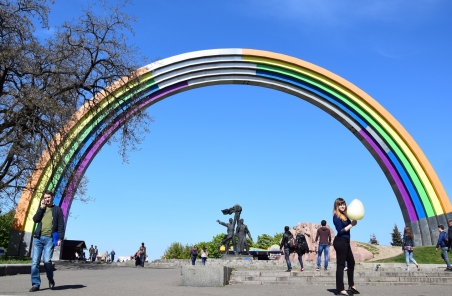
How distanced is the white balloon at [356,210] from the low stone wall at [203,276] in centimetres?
318

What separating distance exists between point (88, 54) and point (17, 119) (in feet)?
12.5

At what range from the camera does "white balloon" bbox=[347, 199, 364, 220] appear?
7.07 meters

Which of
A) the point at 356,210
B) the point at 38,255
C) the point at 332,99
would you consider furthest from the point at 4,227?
the point at 356,210

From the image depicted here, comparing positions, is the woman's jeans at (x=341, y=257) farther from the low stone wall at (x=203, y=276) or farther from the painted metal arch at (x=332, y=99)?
the painted metal arch at (x=332, y=99)

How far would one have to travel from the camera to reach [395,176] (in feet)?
94.1

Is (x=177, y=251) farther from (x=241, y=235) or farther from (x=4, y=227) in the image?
(x=241, y=235)

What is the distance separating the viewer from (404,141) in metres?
28.6

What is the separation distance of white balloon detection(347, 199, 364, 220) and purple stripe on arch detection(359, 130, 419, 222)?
2262 cm

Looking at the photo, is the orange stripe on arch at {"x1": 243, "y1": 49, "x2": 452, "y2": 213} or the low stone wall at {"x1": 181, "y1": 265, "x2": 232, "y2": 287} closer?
the low stone wall at {"x1": 181, "y1": 265, "x2": 232, "y2": 287}

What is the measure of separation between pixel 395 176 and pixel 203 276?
21.8m

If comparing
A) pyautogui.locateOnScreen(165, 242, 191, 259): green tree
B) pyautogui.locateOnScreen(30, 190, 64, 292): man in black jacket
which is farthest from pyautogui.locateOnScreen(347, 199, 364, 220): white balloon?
pyautogui.locateOnScreen(165, 242, 191, 259): green tree

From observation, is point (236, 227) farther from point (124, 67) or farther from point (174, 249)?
point (174, 249)

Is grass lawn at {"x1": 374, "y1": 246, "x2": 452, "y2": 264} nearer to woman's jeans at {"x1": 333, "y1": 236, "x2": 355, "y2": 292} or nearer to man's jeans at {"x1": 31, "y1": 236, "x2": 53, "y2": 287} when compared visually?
woman's jeans at {"x1": 333, "y1": 236, "x2": 355, "y2": 292}

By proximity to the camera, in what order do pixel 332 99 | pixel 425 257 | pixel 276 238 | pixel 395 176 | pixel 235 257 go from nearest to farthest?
pixel 425 257 → pixel 235 257 → pixel 395 176 → pixel 332 99 → pixel 276 238
